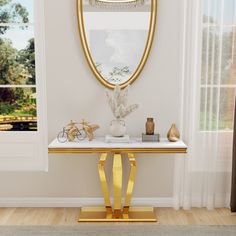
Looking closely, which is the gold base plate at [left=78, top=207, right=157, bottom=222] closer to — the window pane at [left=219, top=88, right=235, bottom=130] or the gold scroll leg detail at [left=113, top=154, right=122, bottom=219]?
the gold scroll leg detail at [left=113, top=154, right=122, bottom=219]

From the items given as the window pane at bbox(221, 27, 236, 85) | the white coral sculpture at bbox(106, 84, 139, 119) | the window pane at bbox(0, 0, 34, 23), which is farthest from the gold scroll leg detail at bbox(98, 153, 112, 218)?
the window pane at bbox(0, 0, 34, 23)

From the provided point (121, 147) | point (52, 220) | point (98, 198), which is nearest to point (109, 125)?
point (121, 147)

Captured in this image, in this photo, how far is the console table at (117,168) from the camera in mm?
2715

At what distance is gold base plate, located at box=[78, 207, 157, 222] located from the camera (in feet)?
9.67

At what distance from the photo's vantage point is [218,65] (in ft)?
9.86

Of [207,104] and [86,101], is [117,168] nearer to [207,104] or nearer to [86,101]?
[86,101]

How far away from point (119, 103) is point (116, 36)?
23.6 inches

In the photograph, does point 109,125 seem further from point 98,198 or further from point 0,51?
point 0,51

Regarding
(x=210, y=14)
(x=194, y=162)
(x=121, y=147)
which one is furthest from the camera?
(x=194, y=162)

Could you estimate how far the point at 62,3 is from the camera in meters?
3.02

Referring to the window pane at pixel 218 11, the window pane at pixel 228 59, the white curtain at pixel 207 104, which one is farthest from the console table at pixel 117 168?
the window pane at pixel 218 11

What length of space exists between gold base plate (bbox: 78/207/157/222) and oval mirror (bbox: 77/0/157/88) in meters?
1.12

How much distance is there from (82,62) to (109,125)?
0.61m

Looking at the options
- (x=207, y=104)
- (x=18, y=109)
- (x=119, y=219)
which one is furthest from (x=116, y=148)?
(x=18, y=109)
